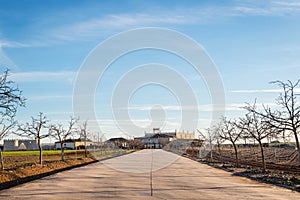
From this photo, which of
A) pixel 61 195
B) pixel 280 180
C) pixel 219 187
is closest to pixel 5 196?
pixel 61 195

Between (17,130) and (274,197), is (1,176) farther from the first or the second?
(274,197)

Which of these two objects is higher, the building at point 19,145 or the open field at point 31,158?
the building at point 19,145

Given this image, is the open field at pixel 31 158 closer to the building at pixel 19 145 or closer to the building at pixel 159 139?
the building at pixel 19 145

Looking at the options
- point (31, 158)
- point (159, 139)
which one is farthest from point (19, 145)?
point (31, 158)

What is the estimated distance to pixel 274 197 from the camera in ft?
49.9

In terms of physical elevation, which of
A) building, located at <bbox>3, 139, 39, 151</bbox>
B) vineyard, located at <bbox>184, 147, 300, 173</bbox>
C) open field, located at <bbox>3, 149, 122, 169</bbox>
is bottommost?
vineyard, located at <bbox>184, 147, 300, 173</bbox>

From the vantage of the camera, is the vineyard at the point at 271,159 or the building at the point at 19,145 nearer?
the vineyard at the point at 271,159

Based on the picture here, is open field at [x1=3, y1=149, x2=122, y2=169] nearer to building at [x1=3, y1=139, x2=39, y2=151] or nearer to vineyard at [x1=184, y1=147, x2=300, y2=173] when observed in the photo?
vineyard at [x1=184, y1=147, x2=300, y2=173]

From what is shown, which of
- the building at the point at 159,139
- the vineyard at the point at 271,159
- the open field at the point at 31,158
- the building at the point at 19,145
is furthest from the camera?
the building at the point at 159,139

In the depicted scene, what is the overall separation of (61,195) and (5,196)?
2363 mm

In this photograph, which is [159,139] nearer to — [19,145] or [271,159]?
[19,145]

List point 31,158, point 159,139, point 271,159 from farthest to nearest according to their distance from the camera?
point 159,139 → point 31,158 → point 271,159

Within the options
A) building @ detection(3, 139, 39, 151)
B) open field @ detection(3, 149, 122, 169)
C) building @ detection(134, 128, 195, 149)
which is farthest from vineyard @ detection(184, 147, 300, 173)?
building @ detection(134, 128, 195, 149)

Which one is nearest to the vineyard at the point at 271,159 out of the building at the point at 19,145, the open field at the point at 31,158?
the open field at the point at 31,158
